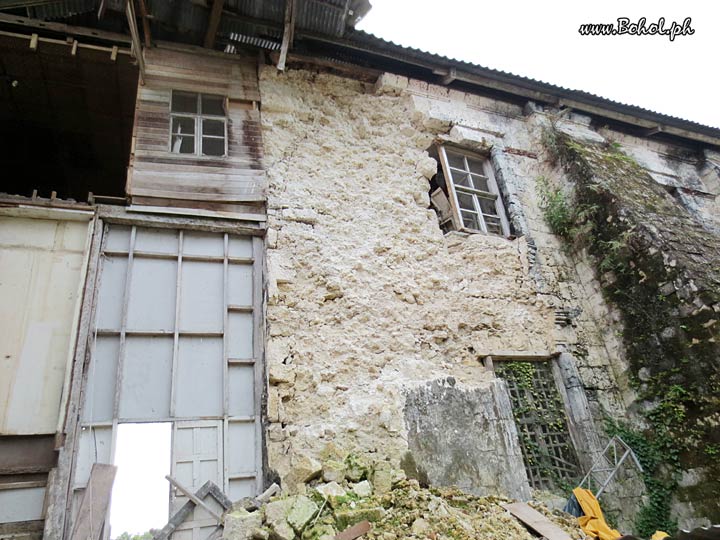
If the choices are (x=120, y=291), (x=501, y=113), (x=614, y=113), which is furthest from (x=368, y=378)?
(x=614, y=113)

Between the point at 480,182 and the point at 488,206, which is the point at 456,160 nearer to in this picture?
the point at 480,182

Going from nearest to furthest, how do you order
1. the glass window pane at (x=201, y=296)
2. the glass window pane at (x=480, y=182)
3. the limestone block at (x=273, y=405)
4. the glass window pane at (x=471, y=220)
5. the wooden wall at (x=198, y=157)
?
the limestone block at (x=273, y=405) → the glass window pane at (x=201, y=296) → the wooden wall at (x=198, y=157) → the glass window pane at (x=471, y=220) → the glass window pane at (x=480, y=182)

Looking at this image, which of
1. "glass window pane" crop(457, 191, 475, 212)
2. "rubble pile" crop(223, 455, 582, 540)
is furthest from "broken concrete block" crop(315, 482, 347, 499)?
"glass window pane" crop(457, 191, 475, 212)

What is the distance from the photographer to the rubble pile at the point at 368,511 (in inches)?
134

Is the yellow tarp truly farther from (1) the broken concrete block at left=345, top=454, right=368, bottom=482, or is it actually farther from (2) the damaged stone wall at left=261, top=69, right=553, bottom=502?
(1) the broken concrete block at left=345, top=454, right=368, bottom=482

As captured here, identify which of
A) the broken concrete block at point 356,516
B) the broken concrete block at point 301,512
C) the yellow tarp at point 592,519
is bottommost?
the yellow tarp at point 592,519

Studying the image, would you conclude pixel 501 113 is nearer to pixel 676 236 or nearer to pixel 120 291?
pixel 676 236

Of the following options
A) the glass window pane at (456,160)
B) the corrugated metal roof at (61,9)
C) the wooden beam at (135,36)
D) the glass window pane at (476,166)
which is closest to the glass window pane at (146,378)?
the wooden beam at (135,36)

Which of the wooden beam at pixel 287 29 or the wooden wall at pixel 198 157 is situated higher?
the wooden beam at pixel 287 29

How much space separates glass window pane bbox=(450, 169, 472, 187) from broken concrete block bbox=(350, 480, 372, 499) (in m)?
4.76

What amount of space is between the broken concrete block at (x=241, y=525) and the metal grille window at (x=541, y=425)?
10.6 ft

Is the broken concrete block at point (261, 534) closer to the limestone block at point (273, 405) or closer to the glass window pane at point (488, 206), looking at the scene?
the limestone block at point (273, 405)

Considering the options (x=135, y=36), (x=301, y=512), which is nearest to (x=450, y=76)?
(x=135, y=36)

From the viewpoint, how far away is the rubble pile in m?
3.40
